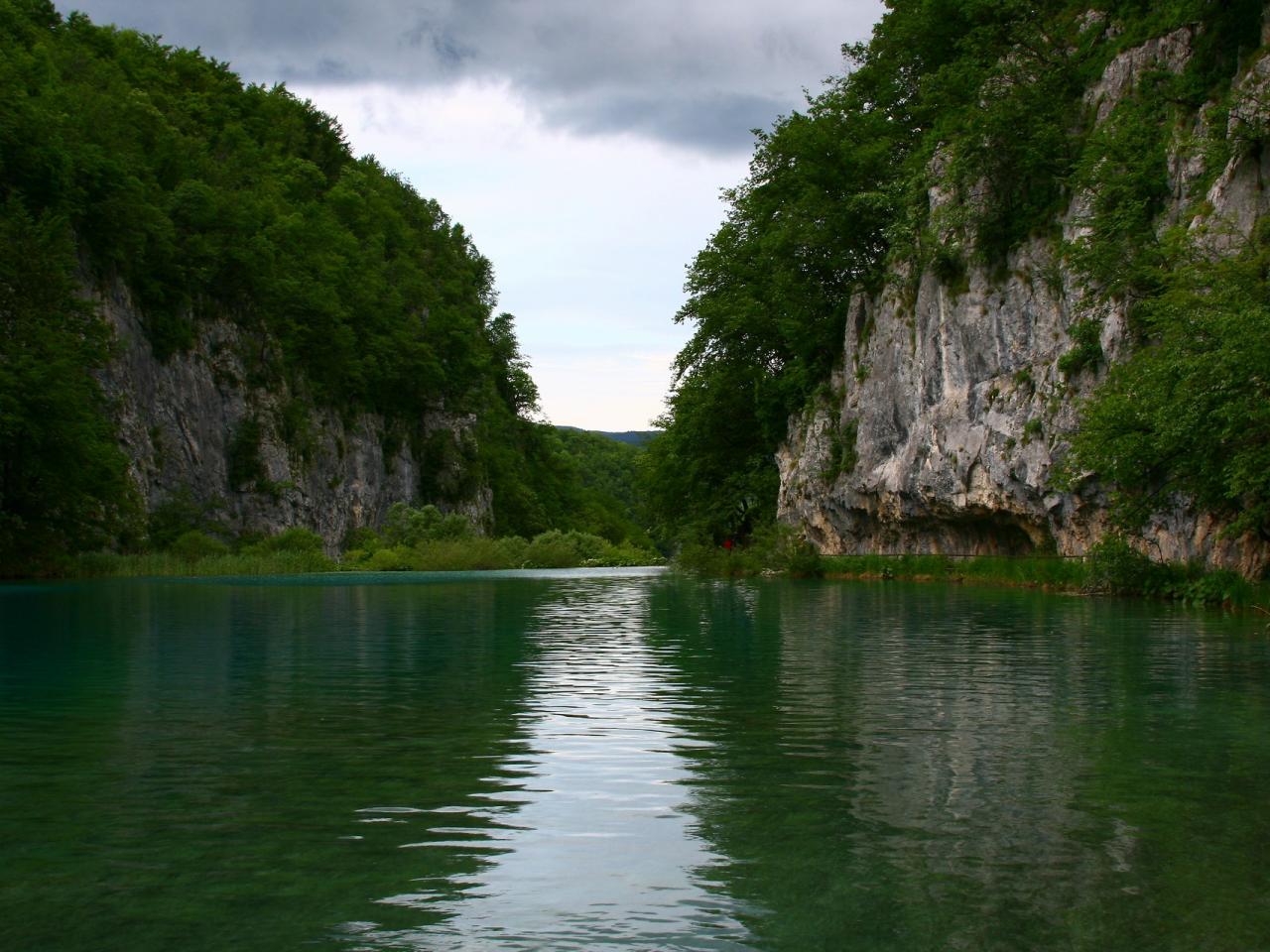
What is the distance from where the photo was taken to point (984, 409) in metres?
40.8

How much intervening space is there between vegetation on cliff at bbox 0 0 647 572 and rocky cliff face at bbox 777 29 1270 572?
29751 millimetres

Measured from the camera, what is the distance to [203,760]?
27.9 feet

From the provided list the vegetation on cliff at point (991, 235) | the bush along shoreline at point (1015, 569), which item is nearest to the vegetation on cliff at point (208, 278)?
the bush along shoreline at point (1015, 569)

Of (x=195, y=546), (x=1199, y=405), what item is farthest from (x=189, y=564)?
(x=1199, y=405)

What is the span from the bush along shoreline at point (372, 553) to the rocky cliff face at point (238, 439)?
341 centimetres

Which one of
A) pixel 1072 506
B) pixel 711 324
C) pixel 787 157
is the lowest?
pixel 1072 506

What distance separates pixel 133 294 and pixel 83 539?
2660 centimetres

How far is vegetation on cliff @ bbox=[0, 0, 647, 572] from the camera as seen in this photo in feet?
154

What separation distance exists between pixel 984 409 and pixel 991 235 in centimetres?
572

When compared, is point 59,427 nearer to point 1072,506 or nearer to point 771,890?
point 1072,506

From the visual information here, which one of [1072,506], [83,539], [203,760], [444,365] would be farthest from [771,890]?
[444,365]

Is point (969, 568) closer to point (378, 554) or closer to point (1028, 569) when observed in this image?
point (1028, 569)

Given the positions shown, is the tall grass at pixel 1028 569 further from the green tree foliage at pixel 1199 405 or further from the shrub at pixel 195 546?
the shrub at pixel 195 546

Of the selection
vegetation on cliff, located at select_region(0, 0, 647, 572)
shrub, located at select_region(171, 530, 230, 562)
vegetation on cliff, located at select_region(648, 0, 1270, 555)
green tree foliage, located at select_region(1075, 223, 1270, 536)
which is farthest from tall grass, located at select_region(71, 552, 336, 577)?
green tree foliage, located at select_region(1075, 223, 1270, 536)
